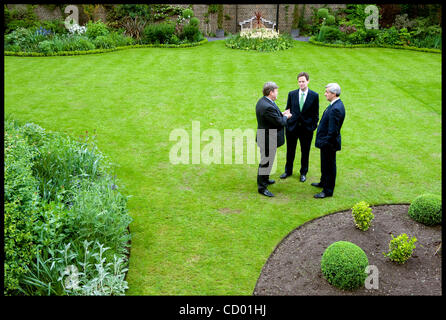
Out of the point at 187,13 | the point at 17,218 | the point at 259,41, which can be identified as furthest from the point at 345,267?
the point at 187,13

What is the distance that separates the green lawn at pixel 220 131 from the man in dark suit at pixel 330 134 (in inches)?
13.2

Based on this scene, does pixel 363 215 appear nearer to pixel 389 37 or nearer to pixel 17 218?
pixel 17 218

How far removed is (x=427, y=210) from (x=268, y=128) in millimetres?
2627

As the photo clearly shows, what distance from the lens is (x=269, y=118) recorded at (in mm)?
6211

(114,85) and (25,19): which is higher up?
(25,19)

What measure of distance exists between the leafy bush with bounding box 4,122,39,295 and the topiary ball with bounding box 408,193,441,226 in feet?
16.7

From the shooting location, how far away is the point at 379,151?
8.32 m

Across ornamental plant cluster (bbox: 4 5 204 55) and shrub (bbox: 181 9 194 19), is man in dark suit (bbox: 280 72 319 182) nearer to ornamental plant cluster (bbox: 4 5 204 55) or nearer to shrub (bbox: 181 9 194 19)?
ornamental plant cluster (bbox: 4 5 204 55)

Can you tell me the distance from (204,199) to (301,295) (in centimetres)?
262

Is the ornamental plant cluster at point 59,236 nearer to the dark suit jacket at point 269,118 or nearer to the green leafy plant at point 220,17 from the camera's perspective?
the dark suit jacket at point 269,118

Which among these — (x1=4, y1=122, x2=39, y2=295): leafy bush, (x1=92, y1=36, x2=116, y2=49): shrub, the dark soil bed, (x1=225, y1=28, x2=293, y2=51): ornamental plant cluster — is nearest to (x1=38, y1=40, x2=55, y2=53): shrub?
(x1=92, y1=36, x2=116, y2=49): shrub

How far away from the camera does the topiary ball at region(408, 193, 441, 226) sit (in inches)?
215

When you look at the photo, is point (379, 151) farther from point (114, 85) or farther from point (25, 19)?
point (25, 19)
